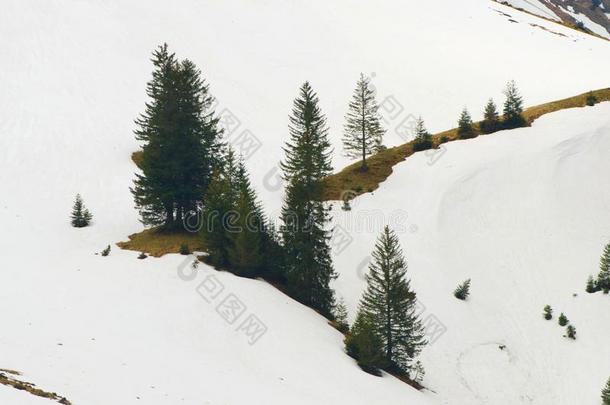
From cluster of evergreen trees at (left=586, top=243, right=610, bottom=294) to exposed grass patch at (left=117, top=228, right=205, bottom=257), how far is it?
86.0ft

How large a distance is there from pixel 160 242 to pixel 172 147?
20.4 feet

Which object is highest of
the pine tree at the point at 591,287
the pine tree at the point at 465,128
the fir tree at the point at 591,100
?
the fir tree at the point at 591,100

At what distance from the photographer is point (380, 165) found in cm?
4766

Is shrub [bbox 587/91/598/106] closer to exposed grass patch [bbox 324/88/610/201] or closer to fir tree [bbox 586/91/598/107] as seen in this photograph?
fir tree [bbox 586/91/598/107]

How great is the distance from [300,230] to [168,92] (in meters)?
12.7

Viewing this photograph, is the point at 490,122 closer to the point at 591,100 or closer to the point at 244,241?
the point at 591,100

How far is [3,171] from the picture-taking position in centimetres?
4147

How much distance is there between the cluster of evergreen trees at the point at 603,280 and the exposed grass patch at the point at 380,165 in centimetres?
1760

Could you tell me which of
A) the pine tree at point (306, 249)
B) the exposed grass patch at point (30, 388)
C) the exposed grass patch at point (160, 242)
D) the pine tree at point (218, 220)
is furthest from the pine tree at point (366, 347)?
the exposed grass patch at point (30, 388)

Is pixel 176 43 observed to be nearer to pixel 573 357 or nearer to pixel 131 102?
pixel 131 102

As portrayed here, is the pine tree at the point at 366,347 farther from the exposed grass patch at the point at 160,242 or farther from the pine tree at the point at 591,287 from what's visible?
the pine tree at the point at 591,287

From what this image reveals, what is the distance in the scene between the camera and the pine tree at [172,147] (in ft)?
108

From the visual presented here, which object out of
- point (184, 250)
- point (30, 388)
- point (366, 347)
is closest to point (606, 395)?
point (366, 347)

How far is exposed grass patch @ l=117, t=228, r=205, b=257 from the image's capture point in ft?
101
